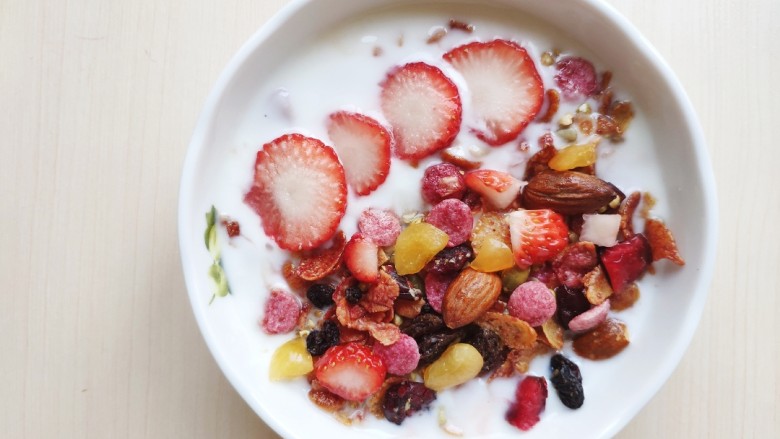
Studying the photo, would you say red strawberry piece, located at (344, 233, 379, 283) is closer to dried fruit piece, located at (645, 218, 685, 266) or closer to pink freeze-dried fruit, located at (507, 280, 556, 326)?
pink freeze-dried fruit, located at (507, 280, 556, 326)

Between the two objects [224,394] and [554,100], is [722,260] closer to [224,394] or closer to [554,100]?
[554,100]

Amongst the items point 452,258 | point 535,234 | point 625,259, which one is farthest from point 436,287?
point 625,259

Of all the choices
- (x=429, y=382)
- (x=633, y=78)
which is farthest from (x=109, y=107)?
(x=633, y=78)

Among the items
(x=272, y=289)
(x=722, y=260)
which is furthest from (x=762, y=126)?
(x=272, y=289)

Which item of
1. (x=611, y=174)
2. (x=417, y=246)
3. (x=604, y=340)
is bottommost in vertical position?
(x=604, y=340)

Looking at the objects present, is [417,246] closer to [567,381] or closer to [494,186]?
[494,186]

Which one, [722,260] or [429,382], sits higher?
[722,260]

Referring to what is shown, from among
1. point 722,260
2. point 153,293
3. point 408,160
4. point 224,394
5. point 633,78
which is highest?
point 633,78
